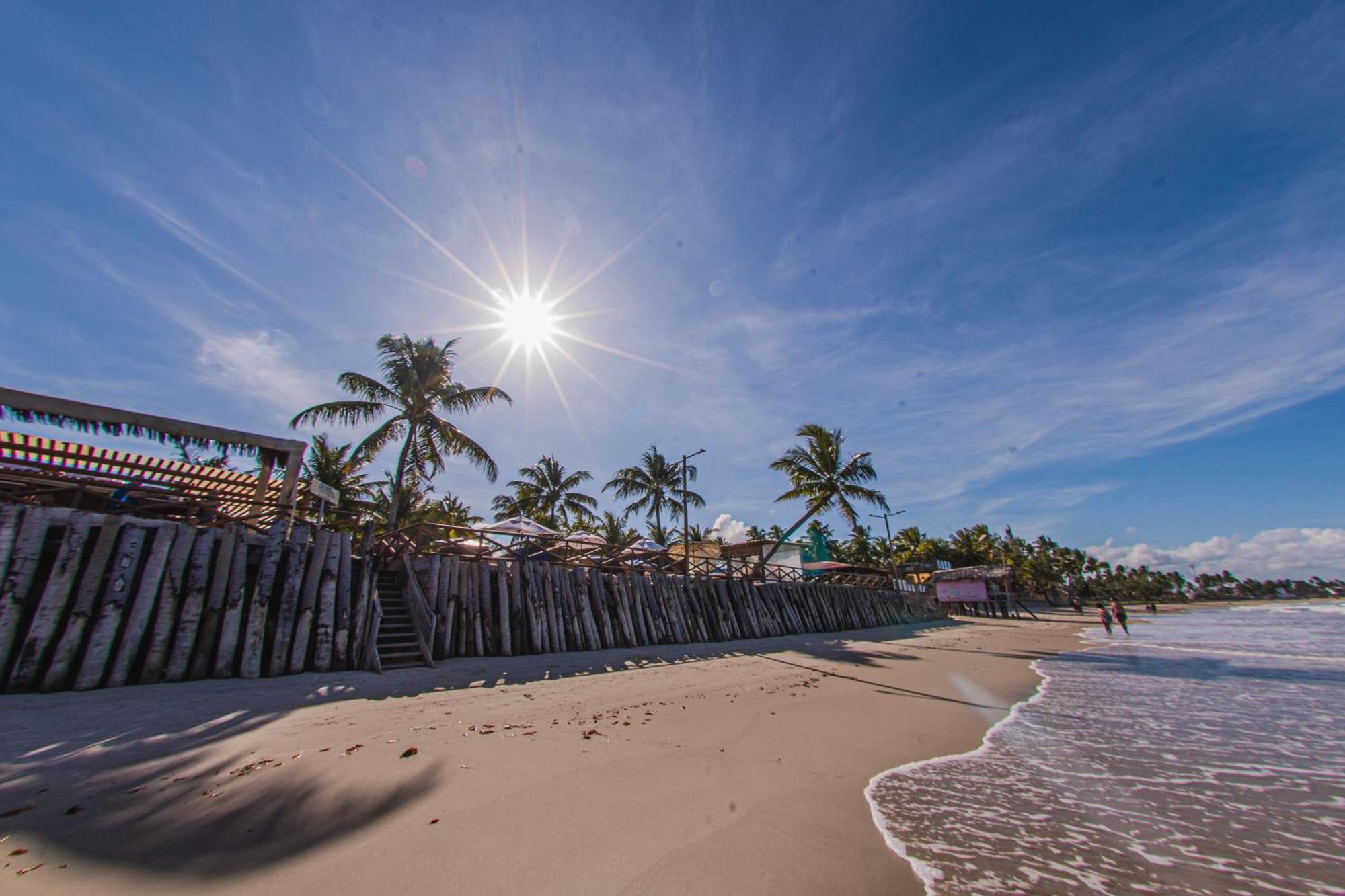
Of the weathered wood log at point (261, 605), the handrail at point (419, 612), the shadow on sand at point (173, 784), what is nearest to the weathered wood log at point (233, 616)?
the weathered wood log at point (261, 605)

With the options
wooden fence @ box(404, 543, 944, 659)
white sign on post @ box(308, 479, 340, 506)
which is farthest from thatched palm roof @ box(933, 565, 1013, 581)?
white sign on post @ box(308, 479, 340, 506)

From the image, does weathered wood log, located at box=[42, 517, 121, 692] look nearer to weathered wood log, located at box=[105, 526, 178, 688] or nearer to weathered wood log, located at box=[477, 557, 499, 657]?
weathered wood log, located at box=[105, 526, 178, 688]

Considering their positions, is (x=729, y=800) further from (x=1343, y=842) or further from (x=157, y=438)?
(x=157, y=438)

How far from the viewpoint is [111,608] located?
283 inches

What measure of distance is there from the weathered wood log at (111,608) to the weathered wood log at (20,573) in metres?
0.73

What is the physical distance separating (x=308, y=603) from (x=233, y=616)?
1.08m

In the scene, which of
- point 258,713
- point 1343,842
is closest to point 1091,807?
point 1343,842

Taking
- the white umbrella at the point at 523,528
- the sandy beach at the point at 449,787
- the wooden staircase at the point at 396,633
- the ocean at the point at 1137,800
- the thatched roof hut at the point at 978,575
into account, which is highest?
the white umbrella at the point at 523,528

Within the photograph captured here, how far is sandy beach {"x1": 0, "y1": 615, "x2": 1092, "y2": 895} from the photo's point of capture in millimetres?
2691

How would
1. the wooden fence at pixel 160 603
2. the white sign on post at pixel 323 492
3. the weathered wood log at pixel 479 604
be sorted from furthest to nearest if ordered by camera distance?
the weathered wood log at pixel 479 604 → the white sign on post at pixel 323 492 → the wooden fence at pixel 160 603

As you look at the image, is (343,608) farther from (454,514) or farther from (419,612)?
(454,514)

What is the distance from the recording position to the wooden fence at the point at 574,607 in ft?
36.2

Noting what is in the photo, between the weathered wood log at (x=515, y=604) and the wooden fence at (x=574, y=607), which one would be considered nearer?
the wooden fence at (x=574, y=607)

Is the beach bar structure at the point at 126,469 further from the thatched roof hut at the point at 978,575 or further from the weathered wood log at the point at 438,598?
the thatched roof hut at the point at 978,575
